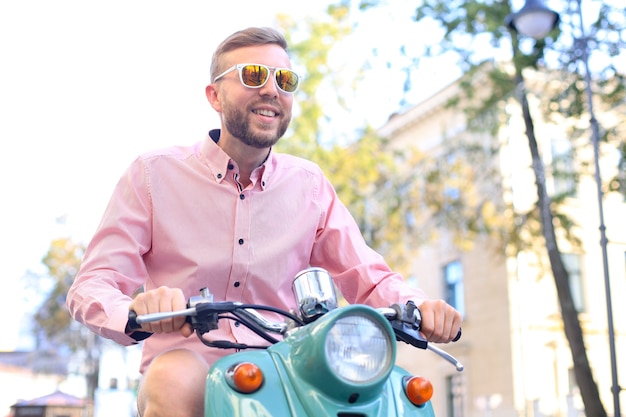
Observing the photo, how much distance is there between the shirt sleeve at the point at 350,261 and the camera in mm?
2584

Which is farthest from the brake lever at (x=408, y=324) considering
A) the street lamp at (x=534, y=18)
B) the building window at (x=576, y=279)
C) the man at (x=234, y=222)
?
the building window at (x=576, y=279)

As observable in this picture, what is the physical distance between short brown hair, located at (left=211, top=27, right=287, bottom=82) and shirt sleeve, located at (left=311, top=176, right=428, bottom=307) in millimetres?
535

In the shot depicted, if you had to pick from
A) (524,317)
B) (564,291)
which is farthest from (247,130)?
(524,317)

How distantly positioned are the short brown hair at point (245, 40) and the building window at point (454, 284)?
24.2 meters

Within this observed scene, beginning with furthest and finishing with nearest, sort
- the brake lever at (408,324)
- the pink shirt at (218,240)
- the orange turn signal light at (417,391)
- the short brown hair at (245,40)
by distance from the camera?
the short brown hair at (245,40) → the pink shirt at (218,240) → the brake lever at (408,324) → the orange turn signal light at (417,391)

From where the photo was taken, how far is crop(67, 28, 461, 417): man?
96.7 inches

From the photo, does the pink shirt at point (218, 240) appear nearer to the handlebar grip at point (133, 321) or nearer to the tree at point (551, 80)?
the handlebar grip at point (133, 321)

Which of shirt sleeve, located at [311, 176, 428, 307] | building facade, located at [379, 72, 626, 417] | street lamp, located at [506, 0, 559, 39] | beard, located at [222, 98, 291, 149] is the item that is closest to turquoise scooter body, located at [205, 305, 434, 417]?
shirt sleeve, located at [311, 176, 428, 307]

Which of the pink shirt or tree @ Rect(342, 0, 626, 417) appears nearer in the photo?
the pink shirt

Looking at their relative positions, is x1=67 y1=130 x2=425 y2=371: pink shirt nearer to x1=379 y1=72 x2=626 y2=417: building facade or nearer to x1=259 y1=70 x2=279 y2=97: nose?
x1=259 y1=70 x2=279 y2=97: nose

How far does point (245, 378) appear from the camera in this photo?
1.80 meters

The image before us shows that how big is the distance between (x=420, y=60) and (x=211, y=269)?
501 inches

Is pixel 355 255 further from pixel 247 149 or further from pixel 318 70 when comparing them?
pixel 318 70

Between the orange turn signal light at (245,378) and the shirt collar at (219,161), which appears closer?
the orange turn signal light at (245,378)
